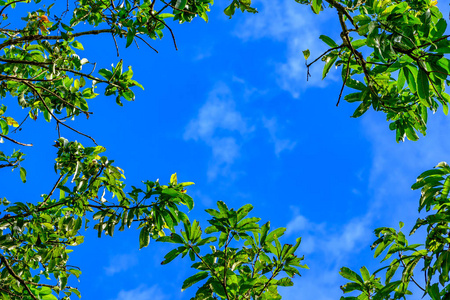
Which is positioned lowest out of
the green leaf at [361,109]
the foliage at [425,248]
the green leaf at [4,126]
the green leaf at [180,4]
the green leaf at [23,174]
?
the foliage at [425,248]

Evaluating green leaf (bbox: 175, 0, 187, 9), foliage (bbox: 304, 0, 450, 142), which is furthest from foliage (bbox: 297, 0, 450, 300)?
green leaf (bbox: 175, 0, 187, 9)

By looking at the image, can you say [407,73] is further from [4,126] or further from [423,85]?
[4,126]

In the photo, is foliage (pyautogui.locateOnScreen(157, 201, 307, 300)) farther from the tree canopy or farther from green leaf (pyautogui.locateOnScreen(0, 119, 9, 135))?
green leaf (pyautogui.locateOnScreen(0, 119, 9, 135))

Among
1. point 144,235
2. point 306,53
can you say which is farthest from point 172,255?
point 306,53

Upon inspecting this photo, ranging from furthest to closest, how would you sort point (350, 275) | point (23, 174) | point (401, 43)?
point (23, 174) < point (350, 275) < point (401, 43)

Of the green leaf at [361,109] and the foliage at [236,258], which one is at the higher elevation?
the green leaf at [361,109]

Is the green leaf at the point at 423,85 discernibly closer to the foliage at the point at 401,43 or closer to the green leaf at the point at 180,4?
the foliage at the point at 401,43

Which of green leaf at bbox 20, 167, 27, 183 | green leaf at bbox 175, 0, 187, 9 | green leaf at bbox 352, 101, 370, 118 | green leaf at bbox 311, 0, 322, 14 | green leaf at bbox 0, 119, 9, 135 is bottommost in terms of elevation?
green leaf at bbox 20, 167, 27, 183

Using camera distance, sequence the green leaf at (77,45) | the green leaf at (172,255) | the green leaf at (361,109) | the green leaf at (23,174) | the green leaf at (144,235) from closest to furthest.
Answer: the green leaf at (172,255)
the green leaf at (144,235)
the green leaf at (23,174)
the green leaf at (361,109)
the green leaf at (77,45)

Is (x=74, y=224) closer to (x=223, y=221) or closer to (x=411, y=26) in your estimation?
(x=223, y=221)

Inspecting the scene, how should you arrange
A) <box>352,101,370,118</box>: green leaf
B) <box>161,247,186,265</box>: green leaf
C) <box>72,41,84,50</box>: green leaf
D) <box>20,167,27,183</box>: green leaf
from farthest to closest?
<box>72,41,84,50</box>: green leaf
<box>352,101,370,118</box>: green leaf
<box>20,167,27,183</box>: green leaf
<box>161,247,186,265</box>: green leaf

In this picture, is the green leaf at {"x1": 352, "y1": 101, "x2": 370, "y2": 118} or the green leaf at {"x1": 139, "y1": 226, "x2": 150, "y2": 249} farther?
the green leaf at {"x1": 352, "y1": 101, "x2": 370, "y2": 118}

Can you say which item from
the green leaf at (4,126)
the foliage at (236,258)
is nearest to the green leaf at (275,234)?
the foliage at (236,258)

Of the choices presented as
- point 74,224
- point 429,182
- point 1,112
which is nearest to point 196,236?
point 74,224
